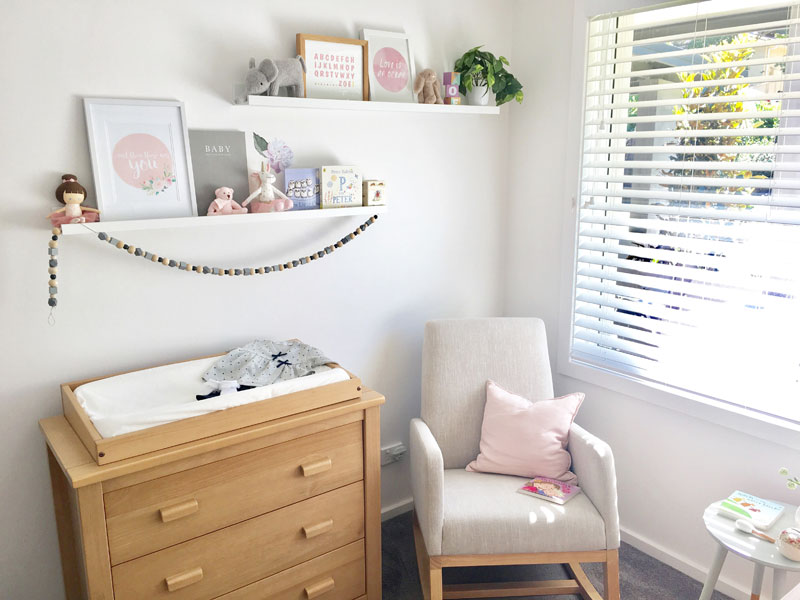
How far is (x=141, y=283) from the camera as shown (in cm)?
198

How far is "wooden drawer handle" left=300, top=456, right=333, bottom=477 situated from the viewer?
6.20 feet

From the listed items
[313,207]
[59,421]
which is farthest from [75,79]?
[59,421]

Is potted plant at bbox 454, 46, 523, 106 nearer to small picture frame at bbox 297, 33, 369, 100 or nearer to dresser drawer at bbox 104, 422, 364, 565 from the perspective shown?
small picture frame at bbox 297, 33, 369, 100

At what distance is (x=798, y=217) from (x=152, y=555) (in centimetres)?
210

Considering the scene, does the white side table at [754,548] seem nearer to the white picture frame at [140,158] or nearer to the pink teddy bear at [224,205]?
the pink teddy bear at [224,205]

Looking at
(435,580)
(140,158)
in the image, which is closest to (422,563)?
(435,580)

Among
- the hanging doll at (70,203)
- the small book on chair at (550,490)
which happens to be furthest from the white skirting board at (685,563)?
the hanging doll at (70,203)

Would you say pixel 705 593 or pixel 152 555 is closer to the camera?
pixel 152 555

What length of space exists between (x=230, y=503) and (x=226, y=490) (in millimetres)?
42

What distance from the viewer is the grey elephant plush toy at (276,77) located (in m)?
1.96

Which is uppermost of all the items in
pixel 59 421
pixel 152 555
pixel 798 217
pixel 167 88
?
pixel 167 88

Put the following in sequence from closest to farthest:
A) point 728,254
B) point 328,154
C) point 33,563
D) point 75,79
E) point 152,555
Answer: point 152,555
point 75,79
point 33,563
point 728,254
point 328,154

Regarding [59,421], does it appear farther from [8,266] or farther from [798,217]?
[798,217]

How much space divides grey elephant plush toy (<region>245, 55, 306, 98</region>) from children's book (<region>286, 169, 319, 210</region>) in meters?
0.25
